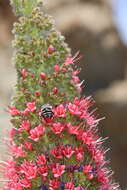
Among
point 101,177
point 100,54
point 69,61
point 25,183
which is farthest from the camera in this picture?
point 100,54

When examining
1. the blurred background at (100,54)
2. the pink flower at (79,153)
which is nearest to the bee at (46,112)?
the pink flower at (79,153)

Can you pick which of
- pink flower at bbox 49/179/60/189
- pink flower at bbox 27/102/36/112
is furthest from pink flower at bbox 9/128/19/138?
pink flower at bbox 49/179/60/189

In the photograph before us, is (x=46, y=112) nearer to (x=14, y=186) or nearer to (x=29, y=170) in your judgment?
(x=29, y=170)

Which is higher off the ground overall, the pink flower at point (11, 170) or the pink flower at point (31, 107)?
the pink flower at point (31, 107)

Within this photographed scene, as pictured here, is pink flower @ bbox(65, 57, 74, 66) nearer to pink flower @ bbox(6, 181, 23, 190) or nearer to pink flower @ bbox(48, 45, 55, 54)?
pink flower @ bbox(48, 45, 55, 54)

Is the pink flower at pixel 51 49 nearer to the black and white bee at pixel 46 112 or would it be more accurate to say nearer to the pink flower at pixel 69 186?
the black and white bee at pixel 46 112

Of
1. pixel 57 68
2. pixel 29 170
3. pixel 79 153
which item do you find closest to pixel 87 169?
pixel 79 153
